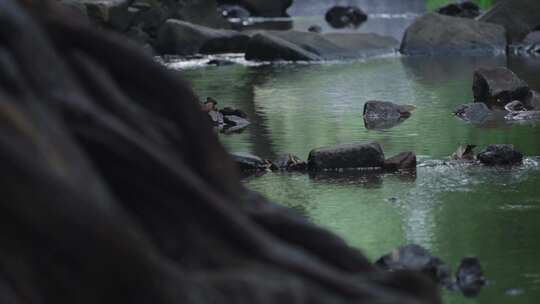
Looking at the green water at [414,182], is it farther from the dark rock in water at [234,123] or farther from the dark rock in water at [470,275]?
the dark rock in water at [234,123]

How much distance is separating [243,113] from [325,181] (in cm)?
472

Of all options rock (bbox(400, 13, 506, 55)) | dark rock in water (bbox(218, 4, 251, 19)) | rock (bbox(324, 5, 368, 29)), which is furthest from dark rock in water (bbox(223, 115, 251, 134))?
dark rock in water (bbox(218, 4, 251, 19))

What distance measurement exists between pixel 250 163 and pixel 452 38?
60.0 feet

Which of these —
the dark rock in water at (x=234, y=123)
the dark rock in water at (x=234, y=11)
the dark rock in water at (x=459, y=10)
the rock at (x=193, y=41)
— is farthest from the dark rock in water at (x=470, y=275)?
the dark rock in water at (x=234, y=11)

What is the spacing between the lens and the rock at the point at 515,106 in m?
15.8

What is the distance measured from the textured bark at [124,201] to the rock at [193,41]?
82.7 feet

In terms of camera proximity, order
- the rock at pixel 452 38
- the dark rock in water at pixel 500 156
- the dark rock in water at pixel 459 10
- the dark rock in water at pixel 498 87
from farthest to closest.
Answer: the dark rock in water at pixel 459 10 < the rock at pixel 452 38 < the dark rock in water at pixel 498 87 < the dark rock in water at pixel 500 156

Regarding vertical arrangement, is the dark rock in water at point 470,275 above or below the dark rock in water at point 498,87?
above

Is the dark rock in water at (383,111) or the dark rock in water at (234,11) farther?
the dark rock in water at (234,11)

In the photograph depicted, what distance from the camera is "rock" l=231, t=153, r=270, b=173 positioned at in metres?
11.5

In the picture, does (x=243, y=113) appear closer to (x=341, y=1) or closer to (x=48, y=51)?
(x=48, y=51)

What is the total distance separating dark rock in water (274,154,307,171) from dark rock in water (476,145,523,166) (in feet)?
4.75

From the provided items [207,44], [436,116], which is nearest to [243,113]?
[436,116]

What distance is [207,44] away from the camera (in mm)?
29781
